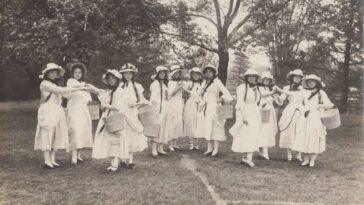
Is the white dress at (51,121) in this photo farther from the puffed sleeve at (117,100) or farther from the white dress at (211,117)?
the white dress at (211,117)

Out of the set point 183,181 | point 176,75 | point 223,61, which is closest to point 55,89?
point 183,181

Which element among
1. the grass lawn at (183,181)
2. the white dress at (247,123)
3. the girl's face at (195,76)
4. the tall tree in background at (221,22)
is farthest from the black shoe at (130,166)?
A: the tall tree in background at (221,22)

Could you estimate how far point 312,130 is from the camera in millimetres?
11523

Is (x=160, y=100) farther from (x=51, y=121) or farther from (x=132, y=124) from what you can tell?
(x=51, y=121)

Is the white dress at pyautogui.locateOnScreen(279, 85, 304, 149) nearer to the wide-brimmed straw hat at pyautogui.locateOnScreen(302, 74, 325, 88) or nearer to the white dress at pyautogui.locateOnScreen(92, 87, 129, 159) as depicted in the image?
the wide-brimmed straw hat at pyautogui.locateOnScreen(302, 74, 325, 88)

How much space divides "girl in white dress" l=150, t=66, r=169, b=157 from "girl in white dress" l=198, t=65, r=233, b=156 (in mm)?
866

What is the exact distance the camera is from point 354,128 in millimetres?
21062

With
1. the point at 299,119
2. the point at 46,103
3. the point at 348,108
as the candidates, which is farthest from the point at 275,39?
the point at 46,103

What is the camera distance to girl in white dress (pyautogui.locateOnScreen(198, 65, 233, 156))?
12.8 meters

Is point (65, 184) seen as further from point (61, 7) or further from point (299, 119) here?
point (61, 7)

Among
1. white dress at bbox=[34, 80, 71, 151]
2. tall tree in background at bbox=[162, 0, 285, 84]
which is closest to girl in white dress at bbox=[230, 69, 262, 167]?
white dress at bbox=[34, 80, 71, 151]

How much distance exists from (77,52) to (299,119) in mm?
10690

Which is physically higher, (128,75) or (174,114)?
(128,75)

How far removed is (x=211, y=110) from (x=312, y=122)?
2.52 m
